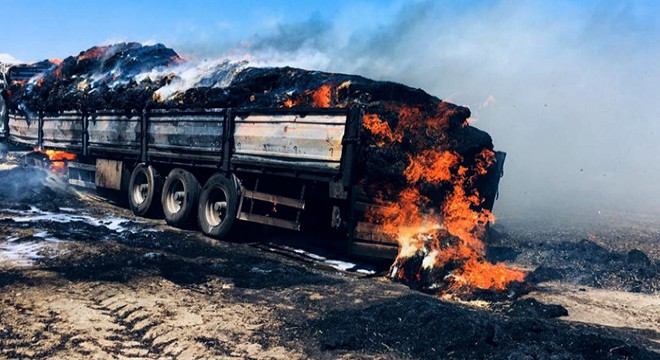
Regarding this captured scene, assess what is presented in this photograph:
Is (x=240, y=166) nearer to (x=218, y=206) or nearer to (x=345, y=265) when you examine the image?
(x=218, y=206)

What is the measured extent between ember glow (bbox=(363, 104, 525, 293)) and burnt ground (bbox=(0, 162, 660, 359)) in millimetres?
501

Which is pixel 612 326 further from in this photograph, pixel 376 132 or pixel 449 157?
pixel 376 132

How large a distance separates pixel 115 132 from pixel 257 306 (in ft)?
27.9

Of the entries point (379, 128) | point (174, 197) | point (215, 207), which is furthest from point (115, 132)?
point (379, 128)

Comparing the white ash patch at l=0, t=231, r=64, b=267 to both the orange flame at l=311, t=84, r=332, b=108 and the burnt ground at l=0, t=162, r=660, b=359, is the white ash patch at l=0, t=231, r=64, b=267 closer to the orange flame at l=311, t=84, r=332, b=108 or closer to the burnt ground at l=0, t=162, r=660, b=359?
the burnt ground at l=0, t=162, r=660, b=359

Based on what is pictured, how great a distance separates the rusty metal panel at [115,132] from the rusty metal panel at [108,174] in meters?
0.34

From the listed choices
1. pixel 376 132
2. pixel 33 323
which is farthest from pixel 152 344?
pixel 376 132

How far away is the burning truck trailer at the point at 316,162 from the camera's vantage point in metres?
7.59

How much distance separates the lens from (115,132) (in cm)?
1231

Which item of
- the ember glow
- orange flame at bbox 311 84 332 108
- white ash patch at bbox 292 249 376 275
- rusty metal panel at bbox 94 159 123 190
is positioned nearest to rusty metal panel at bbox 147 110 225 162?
rusty metal panel at bbox 94 159 123 190

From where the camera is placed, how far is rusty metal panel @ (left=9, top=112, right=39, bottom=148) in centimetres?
1552

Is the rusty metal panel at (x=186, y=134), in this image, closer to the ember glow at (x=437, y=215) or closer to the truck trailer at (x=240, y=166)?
the truck trailer at (x=240, y=166)

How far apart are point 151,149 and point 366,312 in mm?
7741

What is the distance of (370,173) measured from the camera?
7.76 meters
